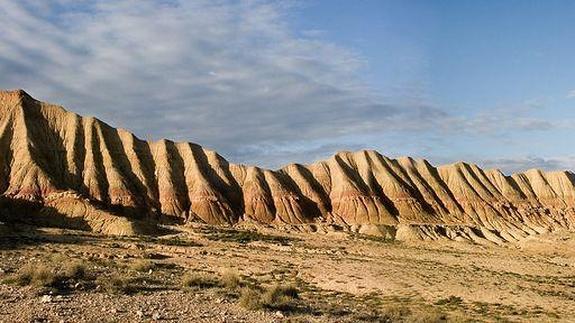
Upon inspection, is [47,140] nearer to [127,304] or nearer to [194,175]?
[194,175]

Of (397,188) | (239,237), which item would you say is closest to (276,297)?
(239,237)

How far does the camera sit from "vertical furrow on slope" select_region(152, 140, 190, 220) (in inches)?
3654

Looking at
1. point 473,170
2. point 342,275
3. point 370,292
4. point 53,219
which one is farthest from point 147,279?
point 473,170

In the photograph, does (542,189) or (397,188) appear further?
(542,189)

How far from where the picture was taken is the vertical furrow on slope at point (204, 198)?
9362 centimetres

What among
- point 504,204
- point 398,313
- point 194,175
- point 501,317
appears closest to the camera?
point 398,313

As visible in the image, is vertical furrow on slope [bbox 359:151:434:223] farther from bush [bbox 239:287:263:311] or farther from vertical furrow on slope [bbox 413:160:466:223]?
bush [bbox 239:287:263:311]

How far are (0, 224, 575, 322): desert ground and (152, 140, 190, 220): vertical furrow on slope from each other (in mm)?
13868

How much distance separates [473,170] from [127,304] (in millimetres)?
121597

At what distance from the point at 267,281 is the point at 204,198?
61848 mm

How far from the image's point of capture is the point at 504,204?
118m

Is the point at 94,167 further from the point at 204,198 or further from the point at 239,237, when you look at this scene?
the point at 239,237

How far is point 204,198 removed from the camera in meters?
95.4

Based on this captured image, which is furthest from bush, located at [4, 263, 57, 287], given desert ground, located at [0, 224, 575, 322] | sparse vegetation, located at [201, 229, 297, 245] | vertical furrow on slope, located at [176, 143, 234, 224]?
vertical furrow on slope, located at [176, 143, 234, 224]
